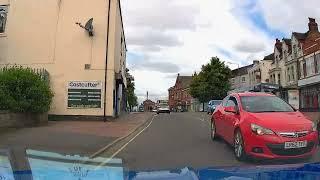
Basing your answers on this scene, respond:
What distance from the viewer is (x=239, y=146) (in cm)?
1118

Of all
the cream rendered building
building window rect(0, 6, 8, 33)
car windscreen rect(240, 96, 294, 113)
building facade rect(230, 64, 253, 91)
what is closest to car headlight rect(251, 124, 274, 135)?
car windscreen rect(240, 96, 294, 113)

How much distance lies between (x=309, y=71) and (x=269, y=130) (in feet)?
138

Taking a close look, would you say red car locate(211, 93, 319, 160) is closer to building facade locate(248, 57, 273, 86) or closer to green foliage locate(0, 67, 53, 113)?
green foliage locate(0, 67, 53, 113)

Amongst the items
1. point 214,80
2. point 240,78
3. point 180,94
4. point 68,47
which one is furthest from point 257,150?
point 180,94

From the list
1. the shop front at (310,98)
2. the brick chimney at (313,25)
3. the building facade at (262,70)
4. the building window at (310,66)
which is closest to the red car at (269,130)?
the shop front at (310,98)

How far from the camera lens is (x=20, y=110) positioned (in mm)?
23141

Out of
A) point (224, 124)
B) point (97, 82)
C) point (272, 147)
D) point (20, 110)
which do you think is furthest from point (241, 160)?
point (97, 82)

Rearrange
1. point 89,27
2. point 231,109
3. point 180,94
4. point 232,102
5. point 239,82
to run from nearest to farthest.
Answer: point 231,109 → point 232,102 → point 89,27 → point 239,82 → point 180,94

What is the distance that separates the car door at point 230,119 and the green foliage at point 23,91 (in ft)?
41.0

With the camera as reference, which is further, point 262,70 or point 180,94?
point 180,94

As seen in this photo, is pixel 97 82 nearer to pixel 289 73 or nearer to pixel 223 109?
pixel 223 109

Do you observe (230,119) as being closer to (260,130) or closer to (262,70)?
(260,130)

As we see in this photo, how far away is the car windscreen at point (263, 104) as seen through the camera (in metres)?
11.8

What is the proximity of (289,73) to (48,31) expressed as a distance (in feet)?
111
